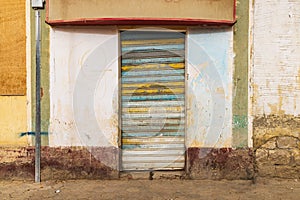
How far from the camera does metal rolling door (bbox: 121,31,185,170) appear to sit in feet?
18.0

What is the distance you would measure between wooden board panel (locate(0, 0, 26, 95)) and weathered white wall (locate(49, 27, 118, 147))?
0.48 metres

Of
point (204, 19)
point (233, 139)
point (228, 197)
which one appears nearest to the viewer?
point (228, 197)

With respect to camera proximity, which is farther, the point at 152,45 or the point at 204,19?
the point at 152,45

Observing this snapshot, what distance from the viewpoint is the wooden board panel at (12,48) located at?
17.4 ft

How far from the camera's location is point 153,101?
5562 mm

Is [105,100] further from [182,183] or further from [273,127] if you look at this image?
[273,127]

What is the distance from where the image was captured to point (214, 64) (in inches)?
213

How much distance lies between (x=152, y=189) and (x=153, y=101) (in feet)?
4.70

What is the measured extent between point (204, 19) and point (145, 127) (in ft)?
6.53

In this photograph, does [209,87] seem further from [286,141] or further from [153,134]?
[286,141]

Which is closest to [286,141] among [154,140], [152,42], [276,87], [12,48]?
[276,87]

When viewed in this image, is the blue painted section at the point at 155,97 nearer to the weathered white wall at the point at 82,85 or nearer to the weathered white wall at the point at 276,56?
the weathered white wall at the point at 82,85

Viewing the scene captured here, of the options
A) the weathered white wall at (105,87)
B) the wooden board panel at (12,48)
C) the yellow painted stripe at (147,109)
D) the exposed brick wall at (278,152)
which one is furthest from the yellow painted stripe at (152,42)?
the exposed brick wall at (278,152)

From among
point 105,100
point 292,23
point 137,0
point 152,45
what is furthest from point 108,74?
point 292,23
